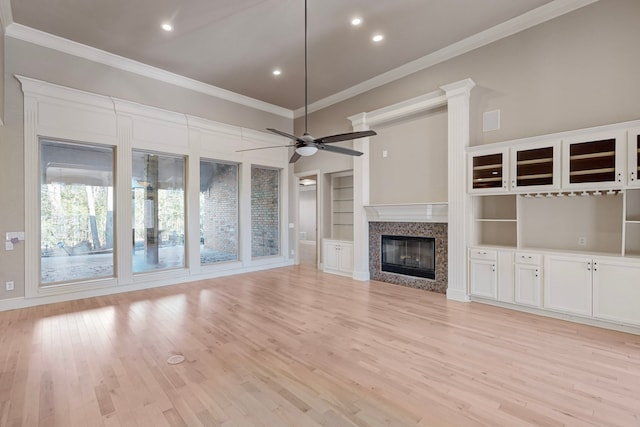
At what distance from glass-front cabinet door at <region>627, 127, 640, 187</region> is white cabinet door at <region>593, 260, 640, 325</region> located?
959 mm

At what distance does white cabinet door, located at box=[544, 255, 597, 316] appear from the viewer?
3.68m

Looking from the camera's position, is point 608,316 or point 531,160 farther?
point 531,160

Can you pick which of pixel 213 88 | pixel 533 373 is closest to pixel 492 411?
pixel 533 373

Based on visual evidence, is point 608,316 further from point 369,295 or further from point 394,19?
point 394,19

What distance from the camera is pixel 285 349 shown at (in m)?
3.12

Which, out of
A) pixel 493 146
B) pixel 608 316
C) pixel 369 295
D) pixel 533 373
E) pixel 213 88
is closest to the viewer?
pixel 533 373

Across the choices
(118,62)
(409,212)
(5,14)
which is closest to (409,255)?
(409,212)

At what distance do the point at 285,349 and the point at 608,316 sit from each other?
3835mm

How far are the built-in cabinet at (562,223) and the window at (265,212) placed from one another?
498 centimetres

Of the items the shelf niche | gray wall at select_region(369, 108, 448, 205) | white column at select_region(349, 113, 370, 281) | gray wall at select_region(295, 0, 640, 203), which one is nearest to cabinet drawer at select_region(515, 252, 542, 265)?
the shelf niche

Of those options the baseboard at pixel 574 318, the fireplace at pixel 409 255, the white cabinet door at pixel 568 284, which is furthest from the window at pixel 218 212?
the white cabinet door at pixel 568 284

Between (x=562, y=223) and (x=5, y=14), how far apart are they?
8.21m

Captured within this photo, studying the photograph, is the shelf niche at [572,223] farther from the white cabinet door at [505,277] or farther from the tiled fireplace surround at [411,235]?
the tiled fireplace surround at [411,235]

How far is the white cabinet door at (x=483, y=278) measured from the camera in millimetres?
4468
